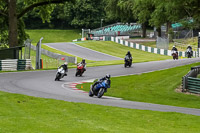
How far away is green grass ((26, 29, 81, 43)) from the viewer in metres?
97.1

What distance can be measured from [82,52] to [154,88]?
37.8 m

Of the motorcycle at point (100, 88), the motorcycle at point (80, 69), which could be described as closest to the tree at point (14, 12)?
the motorcycle at point (80, 69)

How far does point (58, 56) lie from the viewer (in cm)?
4841

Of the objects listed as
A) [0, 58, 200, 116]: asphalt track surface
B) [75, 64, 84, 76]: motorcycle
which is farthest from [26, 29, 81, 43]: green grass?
[75, 64, 84, 76]: motorcycle

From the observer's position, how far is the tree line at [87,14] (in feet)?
97.6

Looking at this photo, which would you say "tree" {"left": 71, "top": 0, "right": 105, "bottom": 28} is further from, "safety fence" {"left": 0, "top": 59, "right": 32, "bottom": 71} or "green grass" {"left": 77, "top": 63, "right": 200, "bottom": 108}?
"green grass" {"left": 77, "top": 63, "right": 200, "bottom": 108}

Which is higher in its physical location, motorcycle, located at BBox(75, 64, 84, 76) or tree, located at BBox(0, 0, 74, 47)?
tree, located at BBox(0, 0, 74, 47)

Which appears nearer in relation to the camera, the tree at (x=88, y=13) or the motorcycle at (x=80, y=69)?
the motorcycle at (x=80, y=69)

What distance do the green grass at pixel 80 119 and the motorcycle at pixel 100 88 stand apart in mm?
3156

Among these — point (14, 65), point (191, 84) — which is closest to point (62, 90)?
point (191, 84)

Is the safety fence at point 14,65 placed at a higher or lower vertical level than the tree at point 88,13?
lower

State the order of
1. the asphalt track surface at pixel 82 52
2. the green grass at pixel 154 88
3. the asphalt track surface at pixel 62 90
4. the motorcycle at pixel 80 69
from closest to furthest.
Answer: the asphalt track surface at pixel 62 90 → the green grass at pixel 154 88 → the motorcycle at pixel 80 69 → the asphalt track surface at pixel 82 52

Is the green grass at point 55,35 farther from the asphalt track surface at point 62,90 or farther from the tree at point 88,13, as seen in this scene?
the asphalt track surface at point 62,90

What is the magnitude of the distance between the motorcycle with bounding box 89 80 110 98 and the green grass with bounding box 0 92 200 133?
3156 mm
